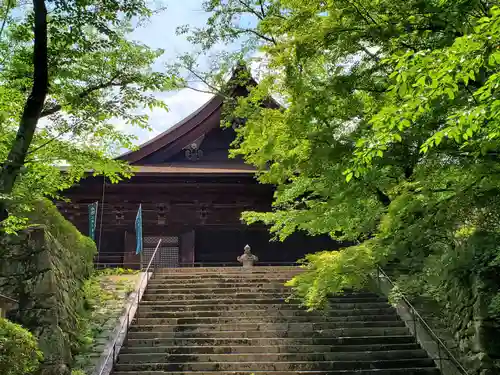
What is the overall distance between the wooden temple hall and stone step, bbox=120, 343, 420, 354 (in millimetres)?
6909


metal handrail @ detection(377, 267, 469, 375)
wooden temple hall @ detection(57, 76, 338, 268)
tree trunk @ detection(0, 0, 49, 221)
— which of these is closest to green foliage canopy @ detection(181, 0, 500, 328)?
metal handrail @ detection(377, 267, 469, 375)

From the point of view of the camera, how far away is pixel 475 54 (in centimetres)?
402

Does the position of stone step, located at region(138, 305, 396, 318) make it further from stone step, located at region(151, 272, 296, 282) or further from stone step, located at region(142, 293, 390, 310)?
stone step, located at region(151, 272, 296, 282)

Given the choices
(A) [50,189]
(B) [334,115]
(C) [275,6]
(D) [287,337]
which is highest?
(C) [275,6]

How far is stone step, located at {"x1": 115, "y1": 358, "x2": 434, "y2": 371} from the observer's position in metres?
8.94

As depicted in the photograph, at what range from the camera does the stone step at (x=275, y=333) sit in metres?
10.1

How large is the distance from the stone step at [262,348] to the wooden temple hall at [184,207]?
6909 millimetres

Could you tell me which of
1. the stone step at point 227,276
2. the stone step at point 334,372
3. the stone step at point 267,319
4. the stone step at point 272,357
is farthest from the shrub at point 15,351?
the stone step at point 227,276

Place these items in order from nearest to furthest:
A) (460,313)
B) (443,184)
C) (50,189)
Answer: (443,184) → (50,189) → (460,313)

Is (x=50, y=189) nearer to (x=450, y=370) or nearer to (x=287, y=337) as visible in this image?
(x=287, y=337)

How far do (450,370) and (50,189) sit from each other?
7.85 metres

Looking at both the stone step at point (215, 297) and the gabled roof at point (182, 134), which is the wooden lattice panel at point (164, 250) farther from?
the stone step at point (215, 297)

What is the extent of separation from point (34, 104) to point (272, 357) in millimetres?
6287

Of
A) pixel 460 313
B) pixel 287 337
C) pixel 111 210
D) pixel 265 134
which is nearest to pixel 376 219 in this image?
pixel 265 134
